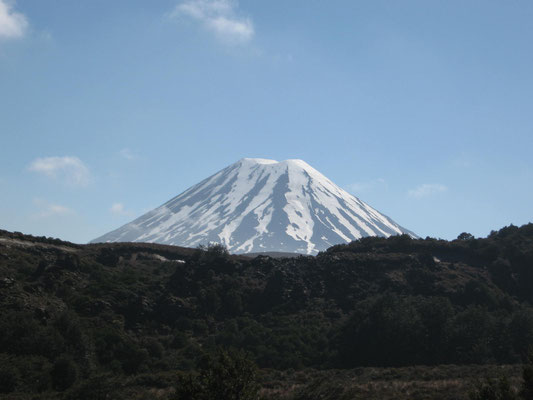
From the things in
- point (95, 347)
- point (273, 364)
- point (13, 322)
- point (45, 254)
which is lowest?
point (273, 364)

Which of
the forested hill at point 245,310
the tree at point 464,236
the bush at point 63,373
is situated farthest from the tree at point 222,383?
the tree at point 464,236

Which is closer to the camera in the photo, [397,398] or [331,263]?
[397,398]

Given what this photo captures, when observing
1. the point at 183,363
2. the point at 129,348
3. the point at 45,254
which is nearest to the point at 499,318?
the point at 183,363

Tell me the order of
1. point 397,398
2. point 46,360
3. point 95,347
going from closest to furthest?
point 397,398 < point 46,360 < point 95,347

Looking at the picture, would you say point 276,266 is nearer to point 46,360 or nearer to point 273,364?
point 273,364

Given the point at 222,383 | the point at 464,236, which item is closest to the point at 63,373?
the point at 222,383

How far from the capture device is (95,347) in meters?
43.9

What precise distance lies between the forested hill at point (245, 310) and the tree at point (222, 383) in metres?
12.9

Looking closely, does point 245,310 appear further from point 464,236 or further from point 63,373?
point 464,236

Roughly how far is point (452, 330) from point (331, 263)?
23638 millimetres

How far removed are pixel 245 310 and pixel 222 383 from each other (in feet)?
124

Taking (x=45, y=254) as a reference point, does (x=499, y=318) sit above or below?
below

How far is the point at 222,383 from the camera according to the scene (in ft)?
74.3

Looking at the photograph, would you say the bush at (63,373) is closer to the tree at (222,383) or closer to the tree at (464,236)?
the tree at (222,383)
